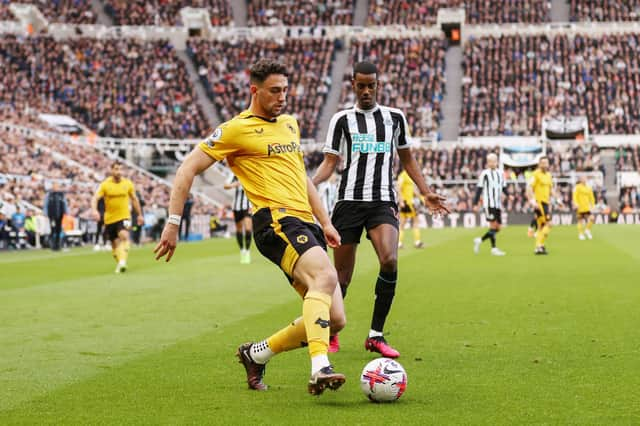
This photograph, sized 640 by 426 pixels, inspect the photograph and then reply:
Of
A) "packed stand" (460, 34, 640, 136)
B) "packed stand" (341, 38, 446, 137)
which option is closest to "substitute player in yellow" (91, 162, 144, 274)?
"packed stand" (341, 38, 446, 137)

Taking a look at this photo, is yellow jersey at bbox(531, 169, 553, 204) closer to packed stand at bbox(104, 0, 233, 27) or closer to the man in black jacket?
the man in black jacket

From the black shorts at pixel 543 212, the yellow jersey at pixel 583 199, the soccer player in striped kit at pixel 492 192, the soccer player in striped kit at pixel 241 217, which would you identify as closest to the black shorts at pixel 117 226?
the soccer player in striped kit at pixel 241 217

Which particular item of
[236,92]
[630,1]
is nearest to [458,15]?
[630,1]

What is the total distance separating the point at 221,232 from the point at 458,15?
27904mm

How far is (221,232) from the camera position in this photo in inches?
1651

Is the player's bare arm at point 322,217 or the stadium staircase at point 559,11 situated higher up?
the stadium staircase at point 559,11

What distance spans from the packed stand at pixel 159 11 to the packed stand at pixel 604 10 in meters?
22.7

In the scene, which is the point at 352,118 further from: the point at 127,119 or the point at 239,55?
the point at 239,55

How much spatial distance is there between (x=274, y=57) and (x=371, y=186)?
5297 centimetres

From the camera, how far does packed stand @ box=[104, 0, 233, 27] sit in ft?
215

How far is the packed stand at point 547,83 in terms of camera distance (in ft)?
180

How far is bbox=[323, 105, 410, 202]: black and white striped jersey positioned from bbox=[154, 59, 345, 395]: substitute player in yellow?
1.73 m

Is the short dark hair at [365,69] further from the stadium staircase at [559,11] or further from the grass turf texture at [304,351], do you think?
the stadium staircase at [559,11]

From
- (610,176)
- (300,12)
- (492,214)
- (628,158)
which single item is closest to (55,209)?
(492,214)
